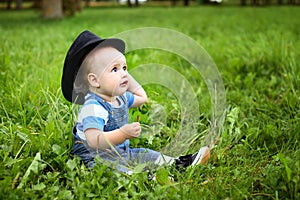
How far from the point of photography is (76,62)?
6.59 feet

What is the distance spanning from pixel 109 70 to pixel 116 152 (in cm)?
39

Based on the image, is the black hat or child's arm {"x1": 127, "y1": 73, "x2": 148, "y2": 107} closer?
the black hat

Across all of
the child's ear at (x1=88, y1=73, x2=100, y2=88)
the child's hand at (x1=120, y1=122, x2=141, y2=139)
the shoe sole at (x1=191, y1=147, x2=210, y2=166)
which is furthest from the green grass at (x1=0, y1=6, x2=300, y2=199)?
the child's ear at (x1=88, y1=73, x2=100, y2=88)

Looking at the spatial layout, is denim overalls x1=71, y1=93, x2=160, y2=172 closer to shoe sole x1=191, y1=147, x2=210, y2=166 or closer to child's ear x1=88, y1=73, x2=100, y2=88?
child's ear x1=88, y1=73, x2=100, y2=88

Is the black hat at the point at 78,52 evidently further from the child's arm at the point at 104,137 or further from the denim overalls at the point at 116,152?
the child's arm at the point at 104,137

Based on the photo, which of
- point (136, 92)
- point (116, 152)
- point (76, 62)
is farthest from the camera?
point (136, 92)

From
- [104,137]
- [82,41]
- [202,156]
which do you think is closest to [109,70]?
[82,41]

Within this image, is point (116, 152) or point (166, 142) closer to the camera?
point (116, 152)

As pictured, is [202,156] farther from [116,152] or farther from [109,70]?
[109,70]

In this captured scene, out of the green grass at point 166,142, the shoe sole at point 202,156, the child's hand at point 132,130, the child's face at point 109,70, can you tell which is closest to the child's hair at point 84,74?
the child's face at point 109,70

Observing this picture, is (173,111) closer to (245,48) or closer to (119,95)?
(119,95)

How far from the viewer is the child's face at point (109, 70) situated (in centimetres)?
194

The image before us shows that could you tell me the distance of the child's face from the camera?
194cm

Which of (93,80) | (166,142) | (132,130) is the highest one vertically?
(93,80)
